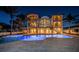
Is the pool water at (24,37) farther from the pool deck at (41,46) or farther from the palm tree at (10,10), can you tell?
the palm tree at (10,10)

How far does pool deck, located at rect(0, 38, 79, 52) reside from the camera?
2.50m

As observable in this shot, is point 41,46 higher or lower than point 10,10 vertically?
lower

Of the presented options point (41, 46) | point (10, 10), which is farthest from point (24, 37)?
point (10, 10)

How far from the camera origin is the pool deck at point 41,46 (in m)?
2.50

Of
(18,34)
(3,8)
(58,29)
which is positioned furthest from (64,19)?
(3,8)

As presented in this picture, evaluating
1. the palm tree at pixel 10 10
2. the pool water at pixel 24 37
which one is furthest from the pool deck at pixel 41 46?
the palm tree at pixel 10 10

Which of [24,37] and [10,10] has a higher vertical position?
[10,10]

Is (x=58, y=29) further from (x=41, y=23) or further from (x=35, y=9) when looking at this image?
(x=35, y=9)

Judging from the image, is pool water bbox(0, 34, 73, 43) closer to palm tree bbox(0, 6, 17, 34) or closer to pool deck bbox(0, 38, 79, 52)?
pool deck bbox(0, 38, 79, 52)

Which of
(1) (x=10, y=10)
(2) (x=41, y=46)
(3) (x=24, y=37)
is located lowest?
(2) (x=41, y=46)

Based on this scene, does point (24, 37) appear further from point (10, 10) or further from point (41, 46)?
point (10, 10)

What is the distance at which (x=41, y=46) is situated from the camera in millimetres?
2504
